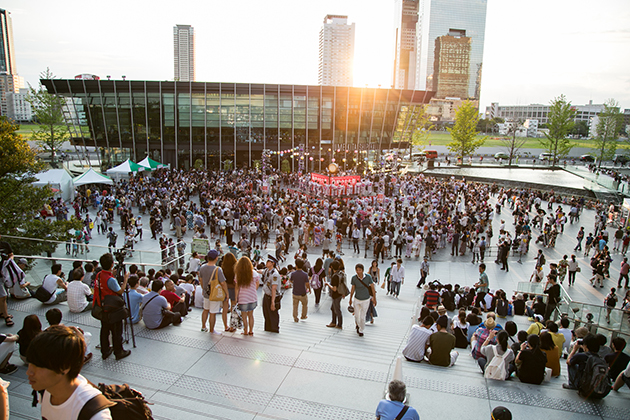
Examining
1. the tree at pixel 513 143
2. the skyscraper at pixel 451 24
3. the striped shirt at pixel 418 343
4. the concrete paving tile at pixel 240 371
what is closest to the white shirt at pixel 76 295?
the concrete paving tile at pixel 240 371

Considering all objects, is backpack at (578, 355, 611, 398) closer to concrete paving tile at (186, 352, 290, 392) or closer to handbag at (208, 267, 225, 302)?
concrete paving tile at (186, 352, 290, 392)

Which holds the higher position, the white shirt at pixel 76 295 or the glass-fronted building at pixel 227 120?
the glass-fronted building at pixel 227 120

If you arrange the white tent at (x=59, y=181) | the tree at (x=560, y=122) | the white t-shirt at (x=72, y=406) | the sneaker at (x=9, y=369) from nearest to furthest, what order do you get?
the white t-shirt at (x=72, y=406) < the sneaker at (x=9, y=369) < the white tent at (x=59, y=181) < the tree at (x=560, y=122)

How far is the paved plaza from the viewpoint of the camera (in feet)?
13.7

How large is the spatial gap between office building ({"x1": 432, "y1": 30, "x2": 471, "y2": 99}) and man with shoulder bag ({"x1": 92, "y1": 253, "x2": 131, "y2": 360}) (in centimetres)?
18817

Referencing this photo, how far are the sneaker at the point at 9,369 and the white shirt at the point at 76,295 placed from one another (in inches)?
70.8

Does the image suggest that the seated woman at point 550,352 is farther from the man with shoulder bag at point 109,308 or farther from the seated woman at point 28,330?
the seated woman at point 28,330

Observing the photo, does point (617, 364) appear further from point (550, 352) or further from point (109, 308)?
point (109, 308)

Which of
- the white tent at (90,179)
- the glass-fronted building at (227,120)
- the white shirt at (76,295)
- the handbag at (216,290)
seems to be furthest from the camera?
the glass-fronted building at (227,120)

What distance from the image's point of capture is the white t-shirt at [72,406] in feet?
6.95

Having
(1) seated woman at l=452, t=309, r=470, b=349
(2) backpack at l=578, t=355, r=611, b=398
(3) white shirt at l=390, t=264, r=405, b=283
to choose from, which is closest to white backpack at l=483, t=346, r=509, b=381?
(2) backpack at l=578, t=355, r=611, b=398

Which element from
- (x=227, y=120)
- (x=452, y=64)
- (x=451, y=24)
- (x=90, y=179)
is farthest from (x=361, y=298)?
(x=451, y=24)

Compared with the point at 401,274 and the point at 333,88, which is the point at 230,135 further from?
the point at 401,274

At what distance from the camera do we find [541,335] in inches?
224
